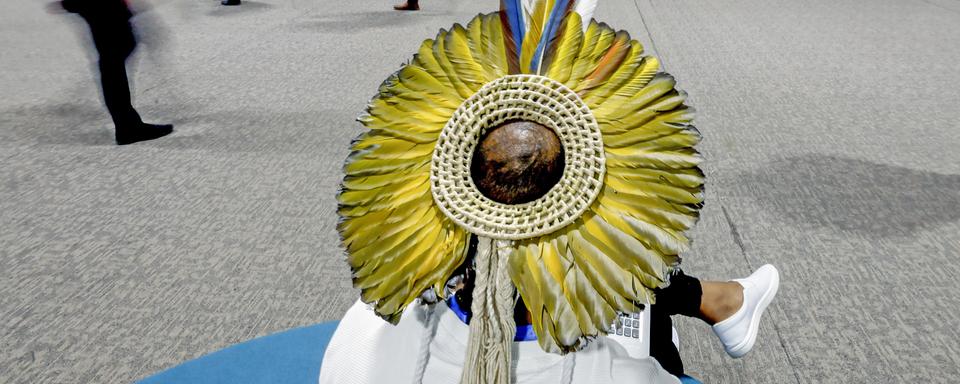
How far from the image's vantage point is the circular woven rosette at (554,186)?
3.51 ft

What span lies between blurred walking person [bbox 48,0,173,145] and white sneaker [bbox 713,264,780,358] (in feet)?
10.3

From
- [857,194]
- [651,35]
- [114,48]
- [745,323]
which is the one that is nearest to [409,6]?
[651,35]

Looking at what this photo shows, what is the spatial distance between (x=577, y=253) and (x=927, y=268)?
2.19 metres

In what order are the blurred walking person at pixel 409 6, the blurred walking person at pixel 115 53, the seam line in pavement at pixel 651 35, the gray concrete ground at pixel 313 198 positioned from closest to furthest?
1. the gray concrete ground at pixel 313 198
2. the blurred walking person at pixel 115 53
3. the seam line in pavement at pixel 651 35
4. the blurred walking person at pixel 409 6

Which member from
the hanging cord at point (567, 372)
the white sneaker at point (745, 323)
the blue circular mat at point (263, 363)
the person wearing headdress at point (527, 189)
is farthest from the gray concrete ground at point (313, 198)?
the person wearing headdress at point (527, 189)

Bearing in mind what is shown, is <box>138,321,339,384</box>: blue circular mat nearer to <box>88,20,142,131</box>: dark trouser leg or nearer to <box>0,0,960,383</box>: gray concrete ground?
<box>0,0,960,383</box>: gray concrete ground

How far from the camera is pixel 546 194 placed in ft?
3.53

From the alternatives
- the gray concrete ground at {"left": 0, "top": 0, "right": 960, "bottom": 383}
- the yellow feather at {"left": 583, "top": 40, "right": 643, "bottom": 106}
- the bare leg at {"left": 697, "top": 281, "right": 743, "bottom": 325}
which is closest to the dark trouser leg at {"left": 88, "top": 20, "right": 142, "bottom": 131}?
the gray concrete ground at {"left": 0, "top": 0, "right": 960, "bottom": 383}

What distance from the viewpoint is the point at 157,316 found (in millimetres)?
2342

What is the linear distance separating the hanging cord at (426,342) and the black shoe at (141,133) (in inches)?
124

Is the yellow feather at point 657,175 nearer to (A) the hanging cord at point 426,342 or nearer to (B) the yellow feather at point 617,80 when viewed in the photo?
(B) the yellow feather at point 617,80

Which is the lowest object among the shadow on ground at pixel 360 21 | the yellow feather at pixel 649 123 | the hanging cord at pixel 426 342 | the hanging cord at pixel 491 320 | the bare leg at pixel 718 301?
the shadow on ground at pixel 360 21

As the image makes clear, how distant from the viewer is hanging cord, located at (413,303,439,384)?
1200 millimetres

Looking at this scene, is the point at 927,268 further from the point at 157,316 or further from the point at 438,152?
the point at 157,316
